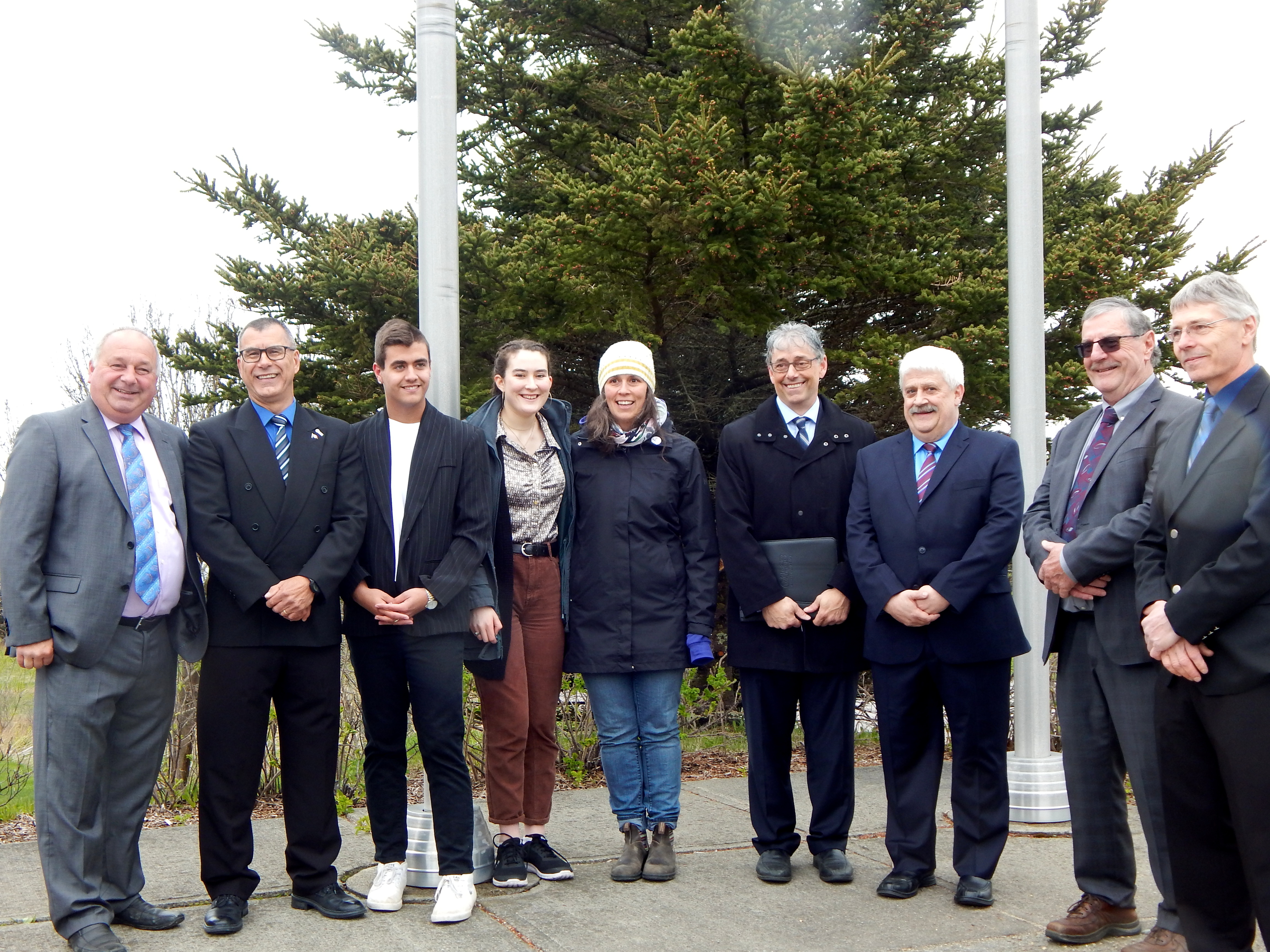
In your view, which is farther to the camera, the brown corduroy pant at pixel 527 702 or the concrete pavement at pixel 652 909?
the brown corduroy pant at pixel 527 702

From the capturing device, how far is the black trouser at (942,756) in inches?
168

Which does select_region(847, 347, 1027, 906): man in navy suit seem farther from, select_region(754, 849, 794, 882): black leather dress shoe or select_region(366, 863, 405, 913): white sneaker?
select_region(366, 863, 405, 913): white sneaker

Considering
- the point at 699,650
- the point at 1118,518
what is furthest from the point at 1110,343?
the point at 699,650

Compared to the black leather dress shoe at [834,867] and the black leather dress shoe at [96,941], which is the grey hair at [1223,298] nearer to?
the black leather dress shoe at [834,867]

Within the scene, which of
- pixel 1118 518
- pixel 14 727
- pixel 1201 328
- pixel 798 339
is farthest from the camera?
pixel 14 727

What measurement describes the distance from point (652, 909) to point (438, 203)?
9.64 feet

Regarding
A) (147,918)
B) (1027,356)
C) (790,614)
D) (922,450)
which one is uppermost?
(1027,356)

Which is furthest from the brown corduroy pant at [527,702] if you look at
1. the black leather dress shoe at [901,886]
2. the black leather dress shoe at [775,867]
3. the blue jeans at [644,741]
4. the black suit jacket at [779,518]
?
the black leather dress shoe at [901,886]

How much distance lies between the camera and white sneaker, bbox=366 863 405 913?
409 centimetres

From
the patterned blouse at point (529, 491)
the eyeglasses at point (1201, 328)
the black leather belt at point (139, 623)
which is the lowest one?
the black leather belt at point (139, 623)

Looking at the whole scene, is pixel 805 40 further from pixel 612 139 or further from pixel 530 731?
pixel 530 731

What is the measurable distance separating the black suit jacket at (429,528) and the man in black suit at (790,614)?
106 centimetres

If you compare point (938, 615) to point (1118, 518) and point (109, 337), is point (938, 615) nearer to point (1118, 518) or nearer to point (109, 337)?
point (1118, 518)

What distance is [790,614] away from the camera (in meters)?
4.45
